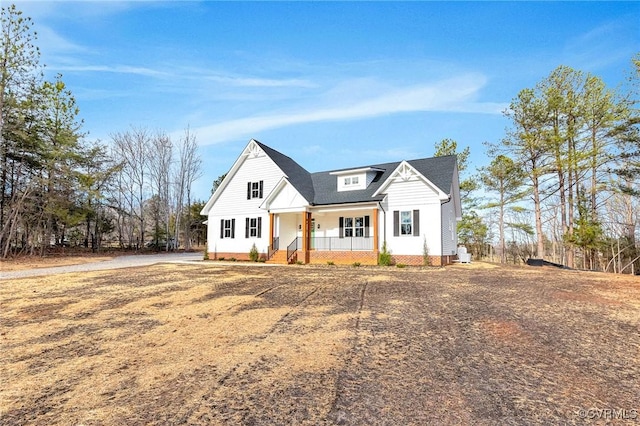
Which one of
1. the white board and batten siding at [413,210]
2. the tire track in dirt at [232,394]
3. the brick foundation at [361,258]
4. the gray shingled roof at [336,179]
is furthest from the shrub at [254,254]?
the tire track in dirt at [232,394]

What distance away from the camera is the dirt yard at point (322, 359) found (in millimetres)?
3295

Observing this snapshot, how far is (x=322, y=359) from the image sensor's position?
4551 millimetres

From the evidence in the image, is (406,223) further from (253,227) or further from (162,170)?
(162,170)

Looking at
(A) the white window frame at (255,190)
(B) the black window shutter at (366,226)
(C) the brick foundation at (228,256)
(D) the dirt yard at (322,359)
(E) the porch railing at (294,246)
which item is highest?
(A) the white window frame at (255,190)

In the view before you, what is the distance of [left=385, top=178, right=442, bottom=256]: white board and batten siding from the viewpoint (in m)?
17.8

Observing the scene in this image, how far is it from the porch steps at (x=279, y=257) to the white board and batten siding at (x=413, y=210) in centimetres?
646

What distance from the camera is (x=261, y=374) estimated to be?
13.5 feet

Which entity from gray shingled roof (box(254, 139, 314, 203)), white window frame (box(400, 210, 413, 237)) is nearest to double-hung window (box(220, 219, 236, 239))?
gray shingled roof (box(254, 139, 314, 203))

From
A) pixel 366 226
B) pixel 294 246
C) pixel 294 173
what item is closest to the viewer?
pixel 366 226

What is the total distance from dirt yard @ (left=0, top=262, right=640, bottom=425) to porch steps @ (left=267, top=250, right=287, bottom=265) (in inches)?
466

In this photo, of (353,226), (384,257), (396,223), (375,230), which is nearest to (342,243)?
(353,226)

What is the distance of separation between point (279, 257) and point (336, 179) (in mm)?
7110

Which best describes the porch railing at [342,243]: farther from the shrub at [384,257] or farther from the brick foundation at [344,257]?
the shrub at [384,257]

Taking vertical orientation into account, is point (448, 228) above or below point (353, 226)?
below
